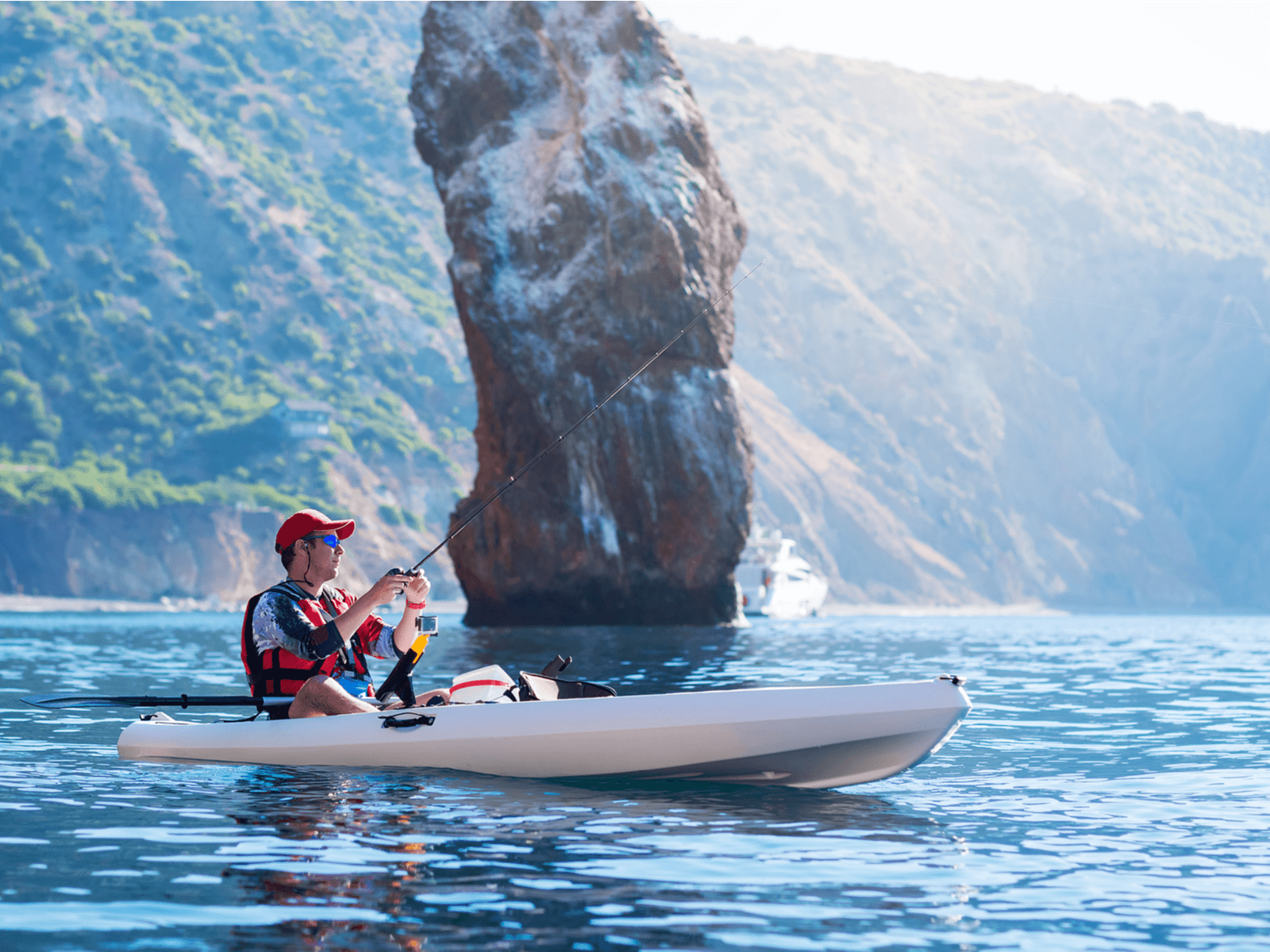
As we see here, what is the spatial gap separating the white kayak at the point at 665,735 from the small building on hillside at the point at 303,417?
8007 cm

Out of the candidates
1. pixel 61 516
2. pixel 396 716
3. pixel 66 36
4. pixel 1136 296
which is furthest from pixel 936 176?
pixel 396 716

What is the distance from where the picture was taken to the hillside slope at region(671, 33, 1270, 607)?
109 metres

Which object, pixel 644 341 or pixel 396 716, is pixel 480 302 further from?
pixel 396 716

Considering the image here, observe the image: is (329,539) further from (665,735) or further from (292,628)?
(665,735)

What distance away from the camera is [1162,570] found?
109750 millimetres

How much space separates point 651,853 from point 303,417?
84.6 m

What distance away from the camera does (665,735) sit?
29.0 feet

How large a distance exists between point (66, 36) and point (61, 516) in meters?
54.6

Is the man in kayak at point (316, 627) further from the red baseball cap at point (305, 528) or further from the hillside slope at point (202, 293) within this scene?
the hillside slope at point (202, 293)

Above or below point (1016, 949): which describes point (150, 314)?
above

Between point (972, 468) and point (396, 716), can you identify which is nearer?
point (396, 716)

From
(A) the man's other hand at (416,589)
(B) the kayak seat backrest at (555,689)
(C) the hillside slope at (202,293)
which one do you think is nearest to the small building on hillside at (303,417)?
(C) the hillside slope at (202,293)

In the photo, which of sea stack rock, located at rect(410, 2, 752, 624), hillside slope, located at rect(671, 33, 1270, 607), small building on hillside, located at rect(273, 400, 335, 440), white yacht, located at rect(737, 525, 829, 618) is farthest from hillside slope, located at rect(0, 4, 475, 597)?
sea stack rock, located at rect(410, 2, 752, 624)

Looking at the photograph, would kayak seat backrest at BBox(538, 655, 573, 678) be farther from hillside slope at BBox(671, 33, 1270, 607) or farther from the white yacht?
hillside slope at BBox(671, 33, 1270, 607)
